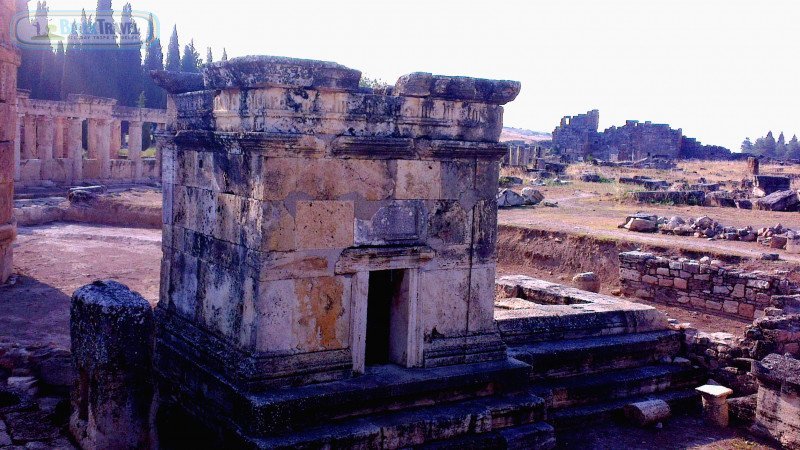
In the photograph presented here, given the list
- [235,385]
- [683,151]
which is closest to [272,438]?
[235,385]

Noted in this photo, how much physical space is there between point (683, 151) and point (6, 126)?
1749 inches

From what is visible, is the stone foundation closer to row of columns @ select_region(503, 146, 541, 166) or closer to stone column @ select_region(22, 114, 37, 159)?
stone column @ select_region(22, 114, 37, 159)

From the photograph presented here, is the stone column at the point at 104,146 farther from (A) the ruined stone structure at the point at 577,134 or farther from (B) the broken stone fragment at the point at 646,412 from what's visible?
(A) the ruined stone structure at the point at 577,134

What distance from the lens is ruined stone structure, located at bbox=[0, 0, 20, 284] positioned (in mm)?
12305

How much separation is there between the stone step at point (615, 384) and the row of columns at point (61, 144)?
972 inches

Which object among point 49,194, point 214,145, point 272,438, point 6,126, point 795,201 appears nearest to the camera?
point 272,438

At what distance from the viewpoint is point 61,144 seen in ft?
104

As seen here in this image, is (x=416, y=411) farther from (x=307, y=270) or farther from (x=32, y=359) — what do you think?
(x=32, y=359)

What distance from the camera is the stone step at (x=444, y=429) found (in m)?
5.73

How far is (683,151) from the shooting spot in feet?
159

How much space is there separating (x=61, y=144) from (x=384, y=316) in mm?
28556

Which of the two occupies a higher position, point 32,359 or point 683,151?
point 683,151

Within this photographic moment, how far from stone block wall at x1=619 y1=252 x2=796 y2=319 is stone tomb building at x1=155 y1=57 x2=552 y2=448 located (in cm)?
691

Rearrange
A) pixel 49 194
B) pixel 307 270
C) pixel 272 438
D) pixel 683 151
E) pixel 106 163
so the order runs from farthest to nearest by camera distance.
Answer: pixel 683 151 < pixel 106 163 < pixel 49 194 < pixel 307 270 < pixel 272 438
